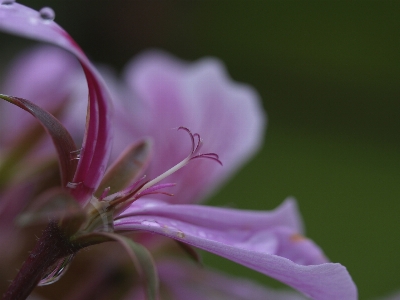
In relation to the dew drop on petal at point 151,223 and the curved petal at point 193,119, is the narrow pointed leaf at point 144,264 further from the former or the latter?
the curved petal at point 193,119

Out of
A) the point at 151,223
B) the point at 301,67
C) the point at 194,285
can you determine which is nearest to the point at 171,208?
the point at 151,223

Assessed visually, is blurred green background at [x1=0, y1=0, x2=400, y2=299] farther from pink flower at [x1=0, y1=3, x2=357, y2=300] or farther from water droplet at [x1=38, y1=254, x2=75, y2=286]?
water droplet at [x1=38, y1=254, x2=75, y2=286]

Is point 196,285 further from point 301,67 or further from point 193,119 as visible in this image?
point 301,67

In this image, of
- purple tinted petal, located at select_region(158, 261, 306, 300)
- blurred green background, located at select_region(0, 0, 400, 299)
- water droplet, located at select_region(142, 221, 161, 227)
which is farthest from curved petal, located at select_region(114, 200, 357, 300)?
blurred green background, located at select_region(0, 0, 400, 299)

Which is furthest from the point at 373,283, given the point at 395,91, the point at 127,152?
the point at 127,152

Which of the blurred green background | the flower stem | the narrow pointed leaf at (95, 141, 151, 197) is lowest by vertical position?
the blurred green background

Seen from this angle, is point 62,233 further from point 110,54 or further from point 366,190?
point 110,54

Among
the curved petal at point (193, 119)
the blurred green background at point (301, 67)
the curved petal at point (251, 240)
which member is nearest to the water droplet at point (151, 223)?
the curved petal at point (251, 240)
